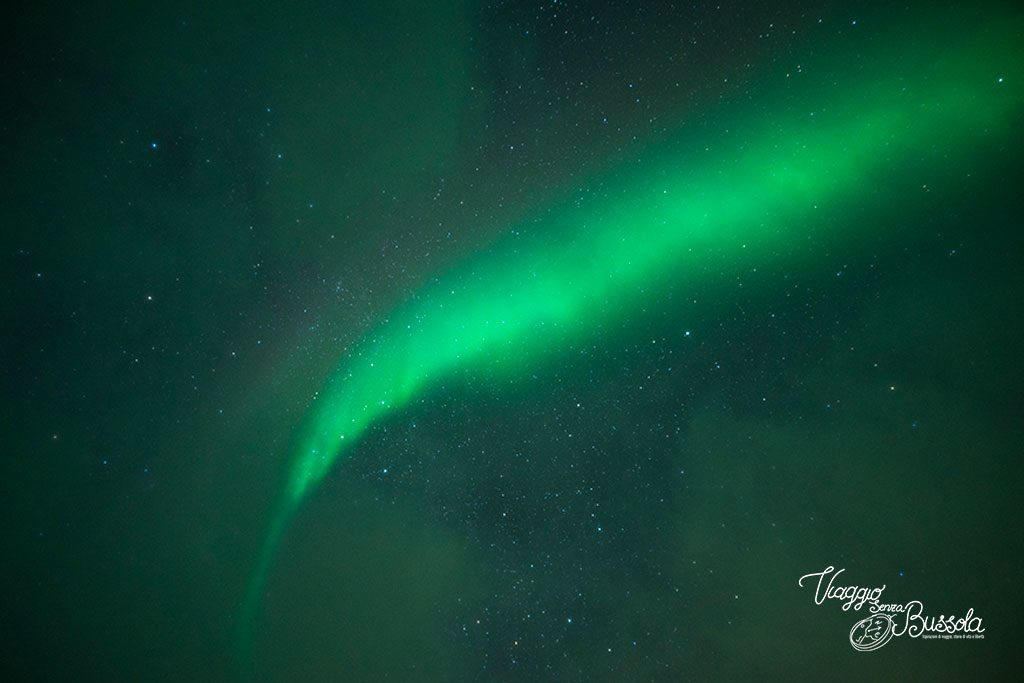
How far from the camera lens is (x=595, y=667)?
1905 millimetres

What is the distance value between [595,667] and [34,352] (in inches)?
73.1

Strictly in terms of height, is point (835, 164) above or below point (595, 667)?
above

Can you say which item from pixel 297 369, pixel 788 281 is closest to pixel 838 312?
pixel 788 281

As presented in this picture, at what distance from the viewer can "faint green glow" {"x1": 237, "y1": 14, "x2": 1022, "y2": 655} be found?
186cm

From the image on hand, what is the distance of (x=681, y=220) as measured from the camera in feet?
6.28

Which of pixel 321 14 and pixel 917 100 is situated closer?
pixel 917 100

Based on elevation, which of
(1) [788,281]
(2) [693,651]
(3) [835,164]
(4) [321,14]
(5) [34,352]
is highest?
(4) [321,14]

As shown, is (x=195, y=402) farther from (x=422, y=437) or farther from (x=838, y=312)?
(x=838, y=312)

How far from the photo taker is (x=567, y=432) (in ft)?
6.37

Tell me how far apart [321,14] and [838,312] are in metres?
1.75

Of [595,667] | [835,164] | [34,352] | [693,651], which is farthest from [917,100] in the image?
[34,352]

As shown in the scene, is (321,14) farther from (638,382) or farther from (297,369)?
(638,382)

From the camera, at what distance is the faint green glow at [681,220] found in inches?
73.3

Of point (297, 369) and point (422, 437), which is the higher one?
point (297, 369)
